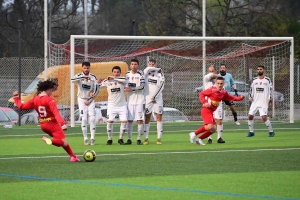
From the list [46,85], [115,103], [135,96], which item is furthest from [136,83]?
[46,85]

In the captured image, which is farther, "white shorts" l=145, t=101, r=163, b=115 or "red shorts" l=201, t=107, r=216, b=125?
"white shorts" l=145, t=101, r=163, b=115

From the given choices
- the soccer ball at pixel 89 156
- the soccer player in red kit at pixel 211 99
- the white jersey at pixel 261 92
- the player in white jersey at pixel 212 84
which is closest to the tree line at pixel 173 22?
the white jersey at pixel 261 92

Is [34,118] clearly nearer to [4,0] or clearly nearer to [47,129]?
[47,129]

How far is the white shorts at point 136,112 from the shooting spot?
20781mm

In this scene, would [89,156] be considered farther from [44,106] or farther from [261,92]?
[261,92]

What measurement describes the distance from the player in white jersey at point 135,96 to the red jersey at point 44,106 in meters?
5.47

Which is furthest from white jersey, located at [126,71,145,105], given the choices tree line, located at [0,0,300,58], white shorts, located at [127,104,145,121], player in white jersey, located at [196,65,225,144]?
tree line, located at [0,0,300,58]

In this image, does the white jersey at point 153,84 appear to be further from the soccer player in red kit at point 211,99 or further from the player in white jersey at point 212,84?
the soccer player in red kit at point 211,99

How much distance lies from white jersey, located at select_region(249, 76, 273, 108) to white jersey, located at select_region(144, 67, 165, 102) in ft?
13.8

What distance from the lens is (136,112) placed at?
20.8 m

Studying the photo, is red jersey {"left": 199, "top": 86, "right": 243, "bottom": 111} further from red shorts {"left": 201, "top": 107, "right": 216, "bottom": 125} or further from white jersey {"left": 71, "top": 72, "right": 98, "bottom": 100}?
white jersey {"left": 71, "top": 72, "right": 98, "bottom": 100}

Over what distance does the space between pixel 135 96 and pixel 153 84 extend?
1.79ft

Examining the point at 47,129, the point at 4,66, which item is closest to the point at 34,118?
the point at 4,66

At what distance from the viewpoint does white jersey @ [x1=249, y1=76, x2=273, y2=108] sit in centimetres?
2405
